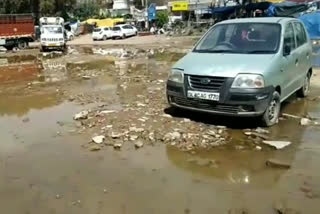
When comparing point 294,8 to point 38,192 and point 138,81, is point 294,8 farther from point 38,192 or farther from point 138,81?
point 38,192

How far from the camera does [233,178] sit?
5.10 metres

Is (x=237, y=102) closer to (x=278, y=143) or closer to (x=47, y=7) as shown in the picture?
(x=278, y=143)

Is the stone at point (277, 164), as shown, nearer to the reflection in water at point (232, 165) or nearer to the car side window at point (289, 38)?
the reflection in water at point (232, 165)

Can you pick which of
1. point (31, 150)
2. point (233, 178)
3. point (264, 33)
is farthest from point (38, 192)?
point (264, 33)

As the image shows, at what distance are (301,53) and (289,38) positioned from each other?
70 cm

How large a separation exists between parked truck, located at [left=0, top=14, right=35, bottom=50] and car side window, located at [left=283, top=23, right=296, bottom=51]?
1181 inches

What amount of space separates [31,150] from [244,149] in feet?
10.4

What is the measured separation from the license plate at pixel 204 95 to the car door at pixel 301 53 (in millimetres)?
2353

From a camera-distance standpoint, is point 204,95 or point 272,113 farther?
point 272,113

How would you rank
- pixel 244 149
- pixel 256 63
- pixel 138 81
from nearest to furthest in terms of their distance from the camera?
pixel 244 149 < pixel 256 63 < pixel 138 81

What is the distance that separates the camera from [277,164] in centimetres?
546

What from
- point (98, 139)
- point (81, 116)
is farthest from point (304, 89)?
point (98, 139)

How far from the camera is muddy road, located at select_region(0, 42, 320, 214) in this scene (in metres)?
4.42

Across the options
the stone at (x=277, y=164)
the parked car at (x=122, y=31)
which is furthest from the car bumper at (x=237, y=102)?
the parked car at (x=122, y=31)
